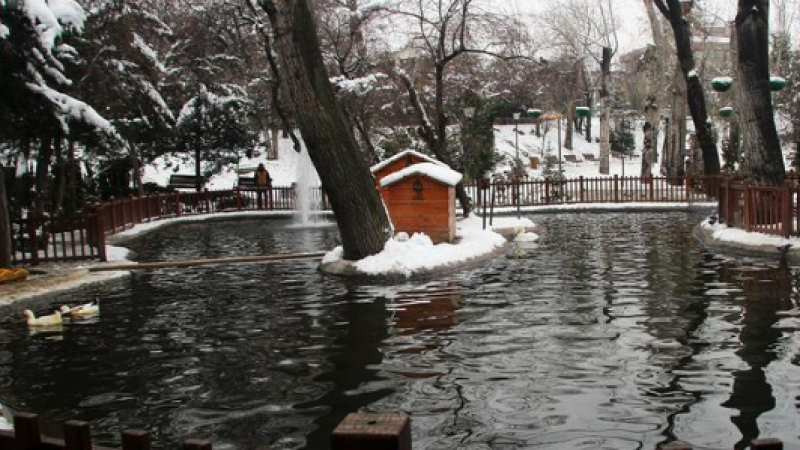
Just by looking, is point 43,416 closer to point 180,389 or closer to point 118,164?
point 180,389

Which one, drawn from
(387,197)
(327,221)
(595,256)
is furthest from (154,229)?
(595,256)

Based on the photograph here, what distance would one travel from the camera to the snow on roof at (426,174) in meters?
17.4

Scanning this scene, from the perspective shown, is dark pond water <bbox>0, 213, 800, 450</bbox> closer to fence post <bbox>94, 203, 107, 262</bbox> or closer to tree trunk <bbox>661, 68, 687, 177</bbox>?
fence post <bbox>94, 203, 107, 262</bbox>

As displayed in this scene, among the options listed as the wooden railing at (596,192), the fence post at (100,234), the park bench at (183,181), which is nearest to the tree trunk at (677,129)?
the wooden railing at (596,192)

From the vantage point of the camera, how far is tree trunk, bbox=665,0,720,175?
2705 cm

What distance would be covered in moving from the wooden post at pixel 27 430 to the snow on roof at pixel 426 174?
1407 centimetres

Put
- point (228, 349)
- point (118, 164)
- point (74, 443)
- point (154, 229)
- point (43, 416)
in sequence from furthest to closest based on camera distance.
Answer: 1. point (118, 164)
2. point (154, 229)
3. point (228, 349)
4. point (43, 416)
5. point (74, 443)

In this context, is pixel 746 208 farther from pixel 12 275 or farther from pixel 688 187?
pixel 12 275

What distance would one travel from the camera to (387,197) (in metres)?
18.0

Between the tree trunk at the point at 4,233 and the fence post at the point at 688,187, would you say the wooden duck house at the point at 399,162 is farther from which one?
the fence post at the point at 688,187

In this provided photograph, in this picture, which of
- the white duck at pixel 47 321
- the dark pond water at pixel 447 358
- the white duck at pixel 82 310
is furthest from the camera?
the white duck at pixel 82 310

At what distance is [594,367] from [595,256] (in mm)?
8901

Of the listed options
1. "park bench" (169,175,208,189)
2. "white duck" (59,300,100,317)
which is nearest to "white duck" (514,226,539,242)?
"white duck" (59,300,100,317)

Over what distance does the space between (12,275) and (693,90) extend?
81.5 feet
